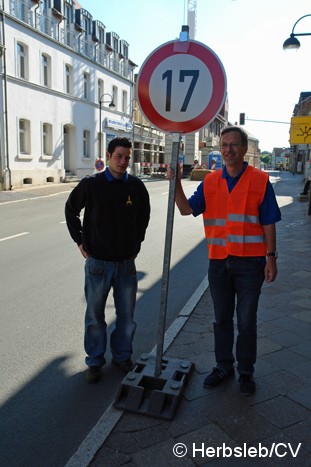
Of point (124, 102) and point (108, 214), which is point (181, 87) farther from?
point (124, 102)

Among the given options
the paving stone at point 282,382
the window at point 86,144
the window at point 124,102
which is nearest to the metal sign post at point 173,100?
the paving stone at point 282,382

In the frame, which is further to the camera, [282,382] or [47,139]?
[47,139]

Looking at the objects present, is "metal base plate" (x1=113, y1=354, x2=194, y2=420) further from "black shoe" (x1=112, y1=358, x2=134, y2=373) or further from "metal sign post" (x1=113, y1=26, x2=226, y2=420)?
"black shoe" (x1=112, y1=358, x2=134, y2=373)

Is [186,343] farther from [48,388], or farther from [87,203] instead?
[87,203]

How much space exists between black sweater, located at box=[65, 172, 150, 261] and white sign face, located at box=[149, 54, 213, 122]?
0.74 metres

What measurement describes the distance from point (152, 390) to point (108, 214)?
A: 139cm

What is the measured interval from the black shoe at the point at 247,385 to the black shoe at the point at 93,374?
1.16 meters

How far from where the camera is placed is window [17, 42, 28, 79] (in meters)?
23.8

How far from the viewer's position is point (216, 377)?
10.9 feet

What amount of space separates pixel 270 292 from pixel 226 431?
11.0 ft

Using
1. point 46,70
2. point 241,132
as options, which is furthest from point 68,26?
point 241,132

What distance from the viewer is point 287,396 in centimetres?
316

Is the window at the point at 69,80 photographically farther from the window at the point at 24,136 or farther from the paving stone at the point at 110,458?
the paving stone at the point at 110,458

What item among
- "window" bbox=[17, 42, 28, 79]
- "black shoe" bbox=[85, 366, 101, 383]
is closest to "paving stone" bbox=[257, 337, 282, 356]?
"black shoe" bbox=[85, 366, 101, 383]
